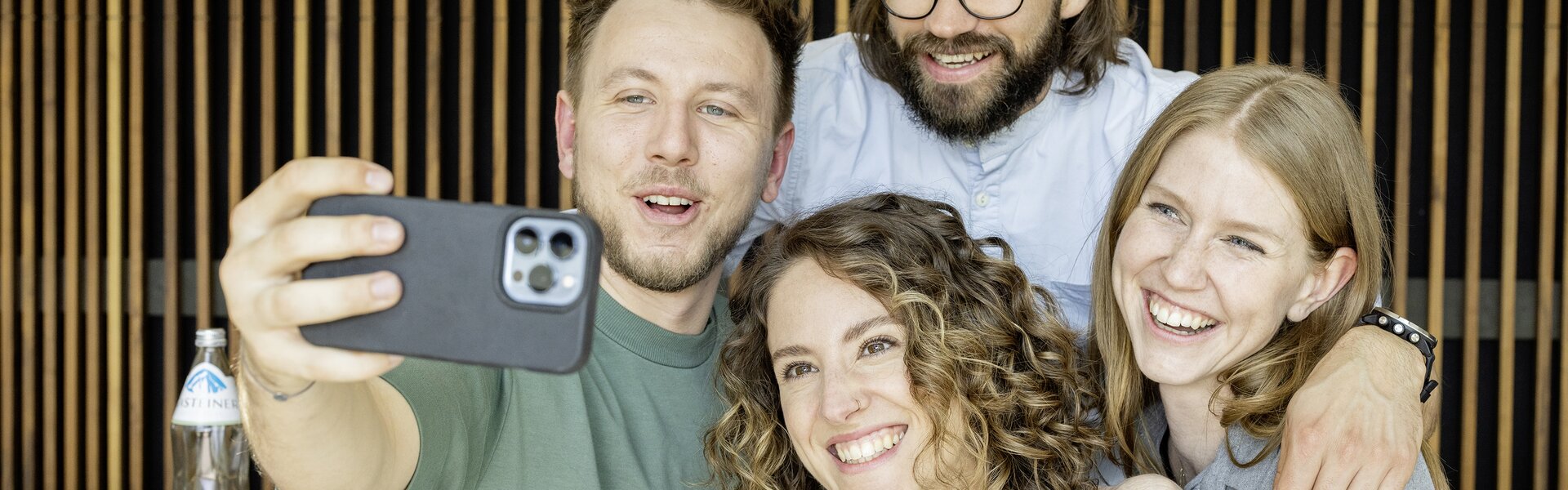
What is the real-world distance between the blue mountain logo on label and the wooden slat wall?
2093 mm

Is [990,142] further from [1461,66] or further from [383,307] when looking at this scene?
[1461,66]

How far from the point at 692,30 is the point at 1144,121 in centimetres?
93

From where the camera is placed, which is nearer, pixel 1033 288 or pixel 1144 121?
pixel 1033 288

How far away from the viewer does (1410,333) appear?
156 centimetres

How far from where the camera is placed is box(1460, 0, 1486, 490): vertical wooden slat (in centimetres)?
329

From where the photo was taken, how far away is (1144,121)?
2188 mm

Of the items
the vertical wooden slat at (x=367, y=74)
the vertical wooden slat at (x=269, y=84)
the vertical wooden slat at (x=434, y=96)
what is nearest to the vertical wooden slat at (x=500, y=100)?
the vertical wooden slat at (x=434, y=96)

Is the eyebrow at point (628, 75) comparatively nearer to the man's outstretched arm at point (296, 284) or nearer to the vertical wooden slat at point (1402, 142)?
the man's outstretched arm at point (296, 284)

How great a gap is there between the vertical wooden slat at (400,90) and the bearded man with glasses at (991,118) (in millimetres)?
1511

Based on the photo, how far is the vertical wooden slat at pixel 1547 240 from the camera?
326 cm

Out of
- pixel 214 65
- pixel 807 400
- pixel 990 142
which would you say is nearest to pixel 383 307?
pixel 807 400

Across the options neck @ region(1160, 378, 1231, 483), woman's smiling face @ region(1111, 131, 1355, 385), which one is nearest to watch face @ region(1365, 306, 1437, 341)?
woman's smiling face @ region(1111, 131, 1355, 385)

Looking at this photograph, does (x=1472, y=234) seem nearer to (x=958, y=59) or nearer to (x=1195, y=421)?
(x=958, y=59)

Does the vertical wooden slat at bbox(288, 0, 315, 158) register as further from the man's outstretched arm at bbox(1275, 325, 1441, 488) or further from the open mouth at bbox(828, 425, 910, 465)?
the man's outstretched arm at bbox(1275, 325, 1441, 488)
